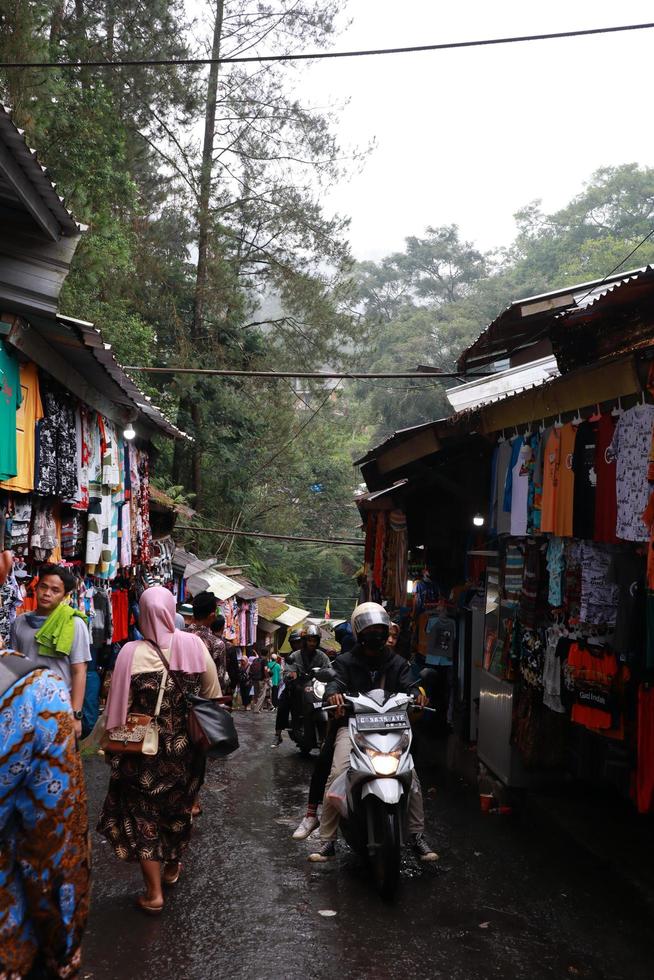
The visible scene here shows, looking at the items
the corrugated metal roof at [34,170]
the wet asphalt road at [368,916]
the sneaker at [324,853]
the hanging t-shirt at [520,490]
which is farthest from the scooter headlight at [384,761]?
the corrugated metal roof at [34,170]

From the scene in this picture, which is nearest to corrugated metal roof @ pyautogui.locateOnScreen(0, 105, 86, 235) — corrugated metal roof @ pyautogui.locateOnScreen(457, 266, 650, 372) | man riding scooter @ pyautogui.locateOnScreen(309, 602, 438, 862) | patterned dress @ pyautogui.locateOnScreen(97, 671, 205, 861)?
patterned dress @ pyautogui.locateOnScreen(97, 671, 205, 861)

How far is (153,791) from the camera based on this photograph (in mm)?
5395

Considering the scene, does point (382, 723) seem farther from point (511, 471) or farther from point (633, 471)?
point (511, 471)

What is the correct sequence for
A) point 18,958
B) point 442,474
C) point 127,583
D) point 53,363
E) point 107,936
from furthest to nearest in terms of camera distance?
point 127,583 → point 442,474 → point 53,363 → point 107,936 → point 18,958

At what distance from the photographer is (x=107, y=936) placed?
492 cm

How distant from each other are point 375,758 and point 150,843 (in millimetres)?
1553

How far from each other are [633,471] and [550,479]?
1.35m

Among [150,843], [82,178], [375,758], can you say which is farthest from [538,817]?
[82,178]

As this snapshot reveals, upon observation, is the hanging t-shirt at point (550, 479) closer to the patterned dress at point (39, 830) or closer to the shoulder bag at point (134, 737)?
the shoulder bag at point (134, 737)

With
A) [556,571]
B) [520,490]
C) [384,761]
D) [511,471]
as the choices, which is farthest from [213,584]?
[384,761]

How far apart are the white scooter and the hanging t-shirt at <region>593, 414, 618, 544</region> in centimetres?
187

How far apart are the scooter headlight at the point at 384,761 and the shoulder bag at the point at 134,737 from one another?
1475mm

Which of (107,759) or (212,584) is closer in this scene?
(107,759)

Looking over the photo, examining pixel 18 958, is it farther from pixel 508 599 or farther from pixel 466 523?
pixel 466 523
